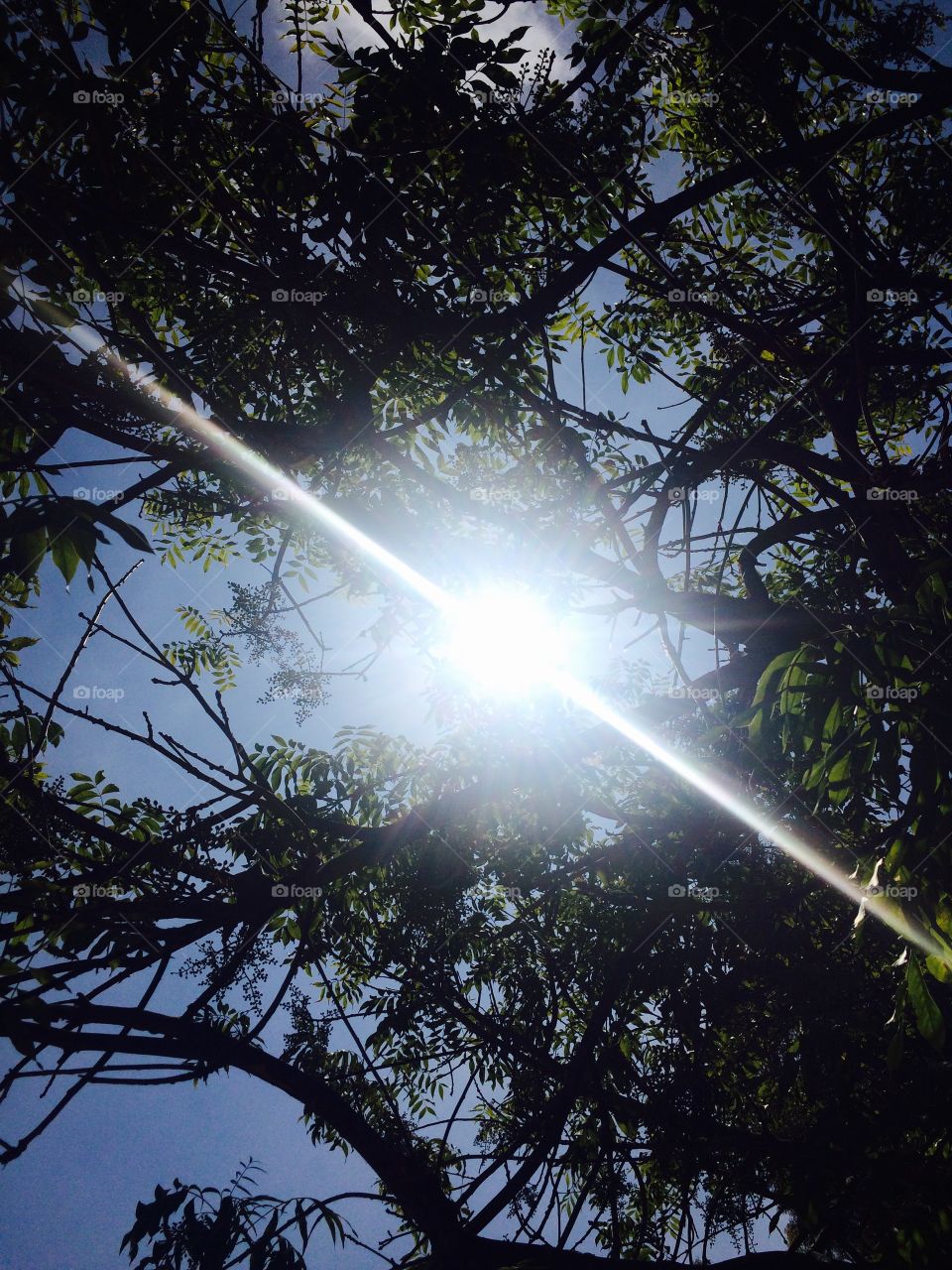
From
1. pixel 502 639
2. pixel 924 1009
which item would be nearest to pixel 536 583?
pixel 502 639

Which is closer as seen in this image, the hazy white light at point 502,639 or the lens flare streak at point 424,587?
the lens flare streak at point 424,587

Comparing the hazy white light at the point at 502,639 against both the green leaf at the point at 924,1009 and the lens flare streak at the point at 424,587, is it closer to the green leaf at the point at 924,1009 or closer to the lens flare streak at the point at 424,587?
the lens flare streak at the point at 424,587

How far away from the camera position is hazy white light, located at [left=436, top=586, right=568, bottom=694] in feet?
12.4

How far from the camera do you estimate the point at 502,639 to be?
387 cm

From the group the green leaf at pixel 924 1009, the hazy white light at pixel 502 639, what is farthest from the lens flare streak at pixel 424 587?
the green leaf at pixel 924 1009

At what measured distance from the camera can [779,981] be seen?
3.39 meters

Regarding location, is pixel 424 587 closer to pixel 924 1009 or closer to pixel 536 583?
pixel 536 583

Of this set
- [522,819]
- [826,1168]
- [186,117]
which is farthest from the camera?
[522,819]

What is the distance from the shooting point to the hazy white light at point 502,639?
3783mm

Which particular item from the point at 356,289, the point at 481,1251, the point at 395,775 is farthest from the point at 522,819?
the point at 356,289

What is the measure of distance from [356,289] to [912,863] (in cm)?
340

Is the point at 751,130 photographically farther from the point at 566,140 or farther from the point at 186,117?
the point at 186,117

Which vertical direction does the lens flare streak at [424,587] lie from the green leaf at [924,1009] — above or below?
above

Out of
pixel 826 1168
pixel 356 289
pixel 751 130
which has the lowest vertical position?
pixel 826 1168
